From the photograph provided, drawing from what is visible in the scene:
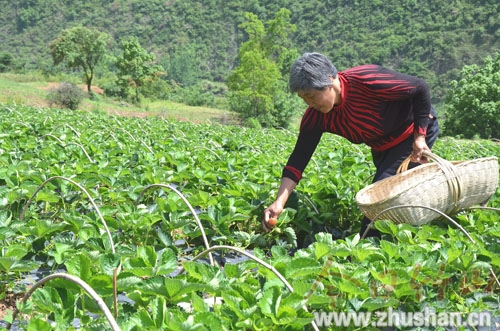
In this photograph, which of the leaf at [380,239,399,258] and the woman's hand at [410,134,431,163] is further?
the woman's hand at [410,134,431,163]

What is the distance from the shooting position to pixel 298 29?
232 feet

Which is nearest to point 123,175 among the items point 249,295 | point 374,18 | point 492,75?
point 249,295

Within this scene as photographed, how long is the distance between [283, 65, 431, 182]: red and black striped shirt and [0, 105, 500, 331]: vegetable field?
13.8 inches

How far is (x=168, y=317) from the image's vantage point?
134cm

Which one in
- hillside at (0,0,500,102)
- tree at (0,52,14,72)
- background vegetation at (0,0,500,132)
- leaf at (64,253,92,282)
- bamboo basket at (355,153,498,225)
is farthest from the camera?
hillside at (0,0,500,102)

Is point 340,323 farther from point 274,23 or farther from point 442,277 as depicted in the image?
point 274,23

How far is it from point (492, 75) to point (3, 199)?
28360 millimetres

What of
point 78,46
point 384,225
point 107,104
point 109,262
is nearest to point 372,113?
point 384,225

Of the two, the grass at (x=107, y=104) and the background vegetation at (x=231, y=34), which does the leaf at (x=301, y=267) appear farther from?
the background vegetation at (x=231, y=34)

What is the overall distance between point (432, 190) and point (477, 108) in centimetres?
2588

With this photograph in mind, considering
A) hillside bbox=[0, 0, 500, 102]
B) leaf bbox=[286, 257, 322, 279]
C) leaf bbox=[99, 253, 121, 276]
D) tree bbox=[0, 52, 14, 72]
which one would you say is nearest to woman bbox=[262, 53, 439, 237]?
leaf bbox=[286, 257, 322, 279]

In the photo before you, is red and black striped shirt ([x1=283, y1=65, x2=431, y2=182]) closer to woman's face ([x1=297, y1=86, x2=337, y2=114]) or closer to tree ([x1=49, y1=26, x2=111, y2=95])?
woman's face ([x1=297, y1=86, x2=337, y2=114])

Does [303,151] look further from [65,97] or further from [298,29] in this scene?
[298,29]

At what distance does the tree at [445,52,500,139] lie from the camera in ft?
83.8
